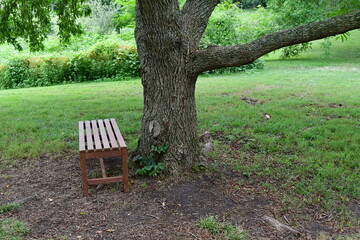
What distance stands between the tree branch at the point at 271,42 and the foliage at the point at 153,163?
1128 millimetres

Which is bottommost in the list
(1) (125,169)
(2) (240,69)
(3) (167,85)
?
(1) (125,169)

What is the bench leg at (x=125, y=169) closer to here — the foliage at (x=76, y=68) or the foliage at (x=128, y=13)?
the foliage at (x=76, y=68)

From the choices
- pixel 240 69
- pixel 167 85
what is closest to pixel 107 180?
pixel 167 85

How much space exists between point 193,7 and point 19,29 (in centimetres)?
583

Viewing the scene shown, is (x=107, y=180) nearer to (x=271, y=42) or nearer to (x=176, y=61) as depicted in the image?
(x=176, y=61)

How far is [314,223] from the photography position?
139 inches

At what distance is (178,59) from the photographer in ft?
14.4

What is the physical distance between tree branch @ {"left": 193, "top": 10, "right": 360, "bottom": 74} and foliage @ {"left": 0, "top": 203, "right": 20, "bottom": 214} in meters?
2.64

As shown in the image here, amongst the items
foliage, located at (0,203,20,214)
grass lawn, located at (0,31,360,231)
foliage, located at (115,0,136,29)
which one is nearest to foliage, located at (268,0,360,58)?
grass lawn, located at (0,31,360,231)

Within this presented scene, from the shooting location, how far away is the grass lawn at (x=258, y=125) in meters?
4.57

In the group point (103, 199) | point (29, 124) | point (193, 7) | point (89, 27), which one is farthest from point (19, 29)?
point (89, 27)

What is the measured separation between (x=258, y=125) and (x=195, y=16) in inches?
116

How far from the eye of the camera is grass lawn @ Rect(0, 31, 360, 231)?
4566mm

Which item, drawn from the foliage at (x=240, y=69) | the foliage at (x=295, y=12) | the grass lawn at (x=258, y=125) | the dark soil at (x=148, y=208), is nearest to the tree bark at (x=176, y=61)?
the dark soil at (x=148, y=208)
